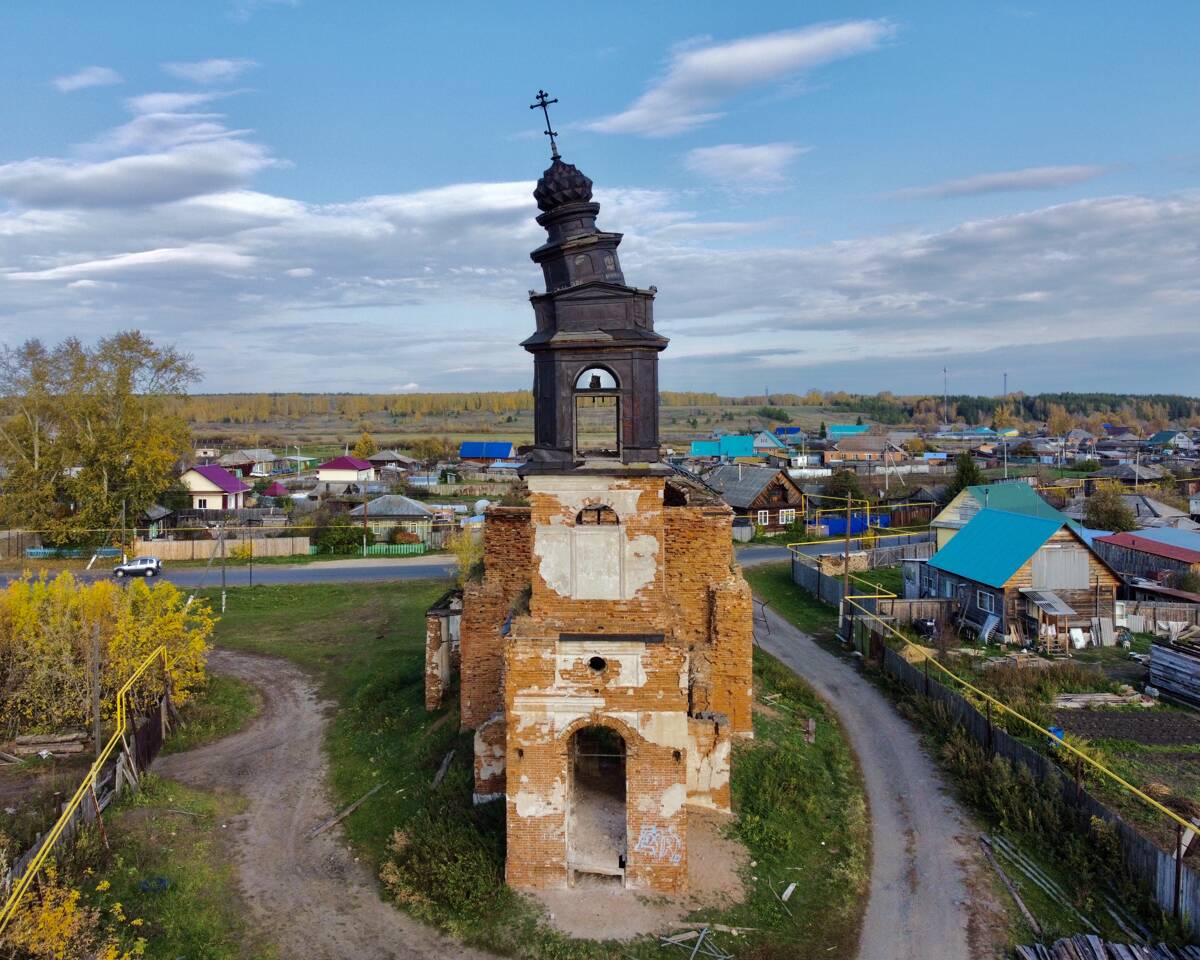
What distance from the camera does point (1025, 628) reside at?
81.1 feet

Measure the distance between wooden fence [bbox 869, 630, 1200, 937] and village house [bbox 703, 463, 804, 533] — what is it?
2705 centimetres

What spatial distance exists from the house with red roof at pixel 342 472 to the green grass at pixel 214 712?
43.8 metres

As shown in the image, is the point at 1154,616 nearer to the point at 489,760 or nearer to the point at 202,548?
the point at 489,760

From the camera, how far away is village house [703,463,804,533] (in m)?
47.4

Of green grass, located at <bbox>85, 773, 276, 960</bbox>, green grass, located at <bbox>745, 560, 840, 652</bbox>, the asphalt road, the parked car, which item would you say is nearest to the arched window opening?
green grass, located at <bbox>85, 773, 276, 960</bbox>

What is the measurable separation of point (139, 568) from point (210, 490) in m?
15.8

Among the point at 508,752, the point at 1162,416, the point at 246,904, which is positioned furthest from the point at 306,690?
the point at 1162,416

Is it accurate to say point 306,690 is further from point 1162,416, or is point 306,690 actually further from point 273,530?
point 1162,416

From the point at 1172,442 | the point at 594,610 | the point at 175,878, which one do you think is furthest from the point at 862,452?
the point at 175,878

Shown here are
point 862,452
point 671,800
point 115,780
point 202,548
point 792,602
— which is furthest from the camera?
point 862,452

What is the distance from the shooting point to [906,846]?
13094 millimetres

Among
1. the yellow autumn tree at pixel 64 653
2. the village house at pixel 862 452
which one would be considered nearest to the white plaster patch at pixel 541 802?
the yellow autumn tree at pixel 64 653

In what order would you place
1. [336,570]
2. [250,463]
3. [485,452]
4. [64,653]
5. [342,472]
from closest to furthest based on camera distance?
[64,653] → [336,570] → [342,472] → [250,463] → [485,452]

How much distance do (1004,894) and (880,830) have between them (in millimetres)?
2304
